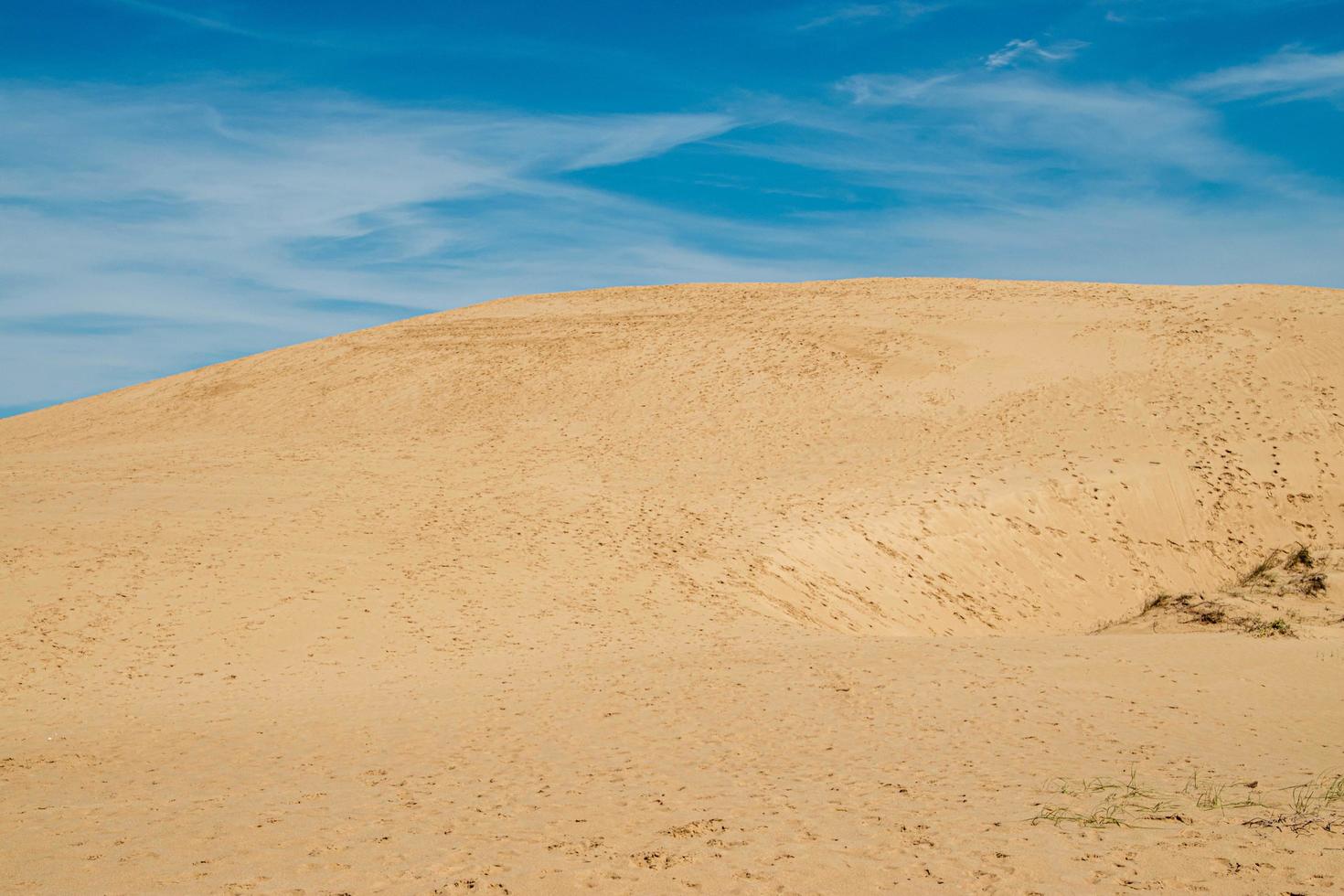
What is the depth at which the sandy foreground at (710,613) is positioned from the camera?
709 cm

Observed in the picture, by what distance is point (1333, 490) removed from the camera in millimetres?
22766

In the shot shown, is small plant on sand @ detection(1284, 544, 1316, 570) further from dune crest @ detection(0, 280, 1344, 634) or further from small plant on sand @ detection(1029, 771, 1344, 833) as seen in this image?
small plant on sand @ detection(1029, 771, 1344, 833)

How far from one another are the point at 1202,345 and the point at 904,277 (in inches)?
503

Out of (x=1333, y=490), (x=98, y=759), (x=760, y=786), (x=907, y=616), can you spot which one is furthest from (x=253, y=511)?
(x=1333, y=490)

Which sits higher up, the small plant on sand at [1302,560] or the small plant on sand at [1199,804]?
the small plant on sand at [1302,560]

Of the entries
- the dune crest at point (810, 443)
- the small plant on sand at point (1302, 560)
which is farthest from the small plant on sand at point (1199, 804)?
the small plant on sand at point (1302, 560)

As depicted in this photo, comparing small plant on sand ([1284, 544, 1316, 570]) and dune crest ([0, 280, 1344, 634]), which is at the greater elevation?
dune crest ([0, 280, 1344, 634])

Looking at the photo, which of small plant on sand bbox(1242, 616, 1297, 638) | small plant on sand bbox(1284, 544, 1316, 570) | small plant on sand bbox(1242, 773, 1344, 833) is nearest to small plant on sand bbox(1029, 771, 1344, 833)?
small plant on sand bbox(1242, 773, 1344, 833)

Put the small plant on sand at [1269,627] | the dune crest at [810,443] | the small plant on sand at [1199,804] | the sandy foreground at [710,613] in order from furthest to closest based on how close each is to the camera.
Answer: the dune crest at [810,443], the small plant on sand at [1269,627], the sandy foreground at [710,613], the small plant on sand at [1199,804]

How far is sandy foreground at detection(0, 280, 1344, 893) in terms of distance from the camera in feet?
Result: 23.2

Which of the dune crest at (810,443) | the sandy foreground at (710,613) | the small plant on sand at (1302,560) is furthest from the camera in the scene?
the dune crest at (810,443)

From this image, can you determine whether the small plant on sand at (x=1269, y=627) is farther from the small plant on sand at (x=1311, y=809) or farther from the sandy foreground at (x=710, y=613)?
the small plant on sand at (x=1311, y=809)

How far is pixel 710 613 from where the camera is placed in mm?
15898

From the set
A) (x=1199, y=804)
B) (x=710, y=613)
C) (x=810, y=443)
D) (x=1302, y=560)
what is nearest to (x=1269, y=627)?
(x=1302, y=560)
